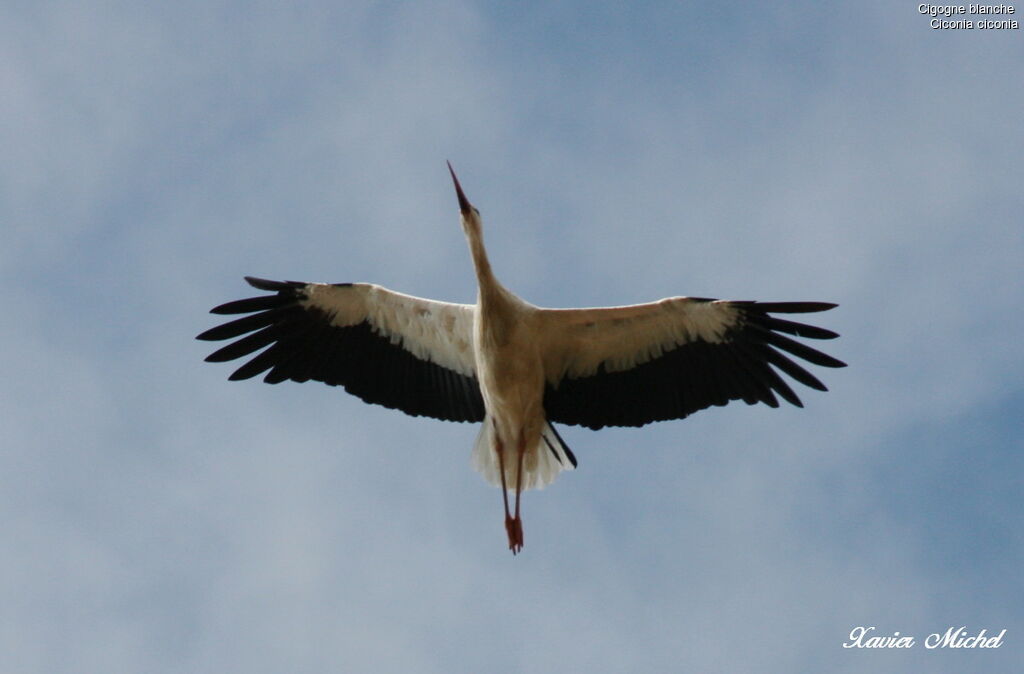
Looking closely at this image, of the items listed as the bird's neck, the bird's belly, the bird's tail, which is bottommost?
the bird's tail

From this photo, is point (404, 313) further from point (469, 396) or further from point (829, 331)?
point (829, 331)

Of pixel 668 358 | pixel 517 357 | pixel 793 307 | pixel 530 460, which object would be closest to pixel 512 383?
pixel 517 357

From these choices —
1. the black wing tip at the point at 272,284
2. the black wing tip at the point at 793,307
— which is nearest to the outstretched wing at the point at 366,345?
the black wing tip at the point at 272,284

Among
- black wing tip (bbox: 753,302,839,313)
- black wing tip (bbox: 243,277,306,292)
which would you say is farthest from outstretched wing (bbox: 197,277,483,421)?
black wing tip (bbox: 753,302,839,313)

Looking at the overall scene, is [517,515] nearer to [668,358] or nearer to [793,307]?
[668,358]

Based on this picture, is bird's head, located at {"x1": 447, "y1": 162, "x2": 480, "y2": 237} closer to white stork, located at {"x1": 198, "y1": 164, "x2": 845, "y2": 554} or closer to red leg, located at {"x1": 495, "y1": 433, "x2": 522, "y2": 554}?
white stork, located at {"x1": 198, "y1": 164, "x2": 845, "y2": 554}

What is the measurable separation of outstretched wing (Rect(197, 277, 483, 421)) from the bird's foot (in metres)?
0.74

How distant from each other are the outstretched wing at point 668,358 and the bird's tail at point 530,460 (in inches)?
7.6

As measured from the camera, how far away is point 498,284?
8.82 metres

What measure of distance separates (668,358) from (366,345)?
2.03 meters

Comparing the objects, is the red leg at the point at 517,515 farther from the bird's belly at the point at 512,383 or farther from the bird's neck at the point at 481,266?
the bird's neck at the point at 481,266

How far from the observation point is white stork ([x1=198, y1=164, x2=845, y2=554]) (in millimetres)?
8992

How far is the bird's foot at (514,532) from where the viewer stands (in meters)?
9.40

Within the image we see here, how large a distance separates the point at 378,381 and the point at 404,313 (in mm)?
508
